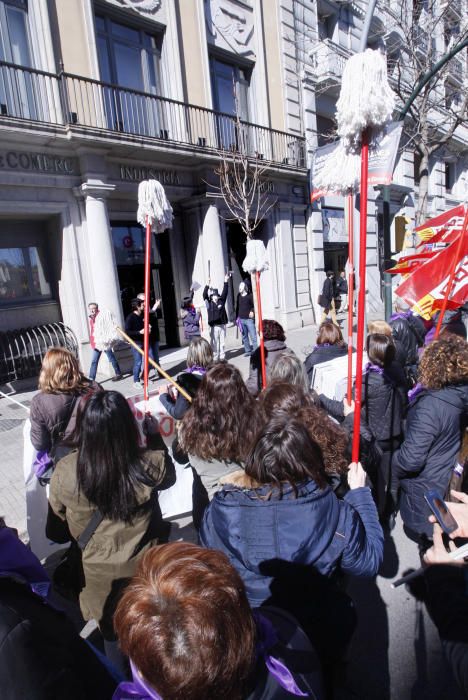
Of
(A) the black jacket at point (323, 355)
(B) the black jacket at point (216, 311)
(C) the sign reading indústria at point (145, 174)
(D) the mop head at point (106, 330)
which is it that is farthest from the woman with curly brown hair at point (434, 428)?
(C) the sign reading indústria at point (145, 174)

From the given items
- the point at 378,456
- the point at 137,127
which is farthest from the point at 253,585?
the point at 137,127

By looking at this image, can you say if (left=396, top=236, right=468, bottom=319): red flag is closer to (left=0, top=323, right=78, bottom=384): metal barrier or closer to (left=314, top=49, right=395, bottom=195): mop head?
(left=314, top=49, right=395, bottom=195): mop head

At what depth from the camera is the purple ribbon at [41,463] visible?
10.6 ft

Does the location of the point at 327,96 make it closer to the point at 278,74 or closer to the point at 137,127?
the point at 278,74

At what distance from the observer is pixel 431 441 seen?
279 cm

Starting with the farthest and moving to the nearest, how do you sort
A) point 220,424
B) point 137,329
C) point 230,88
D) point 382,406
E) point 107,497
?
1. point 230,88
2. point 137,329
3. point 382,406
4. point 220,424
5. point 107,497

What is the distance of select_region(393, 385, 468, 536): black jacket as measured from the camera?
2.79 meters

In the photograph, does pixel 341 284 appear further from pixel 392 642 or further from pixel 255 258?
pixel 392 642

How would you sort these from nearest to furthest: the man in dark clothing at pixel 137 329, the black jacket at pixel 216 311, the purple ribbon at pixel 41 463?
1. the purple ribbon at pixel 41 463
2. the man in dark clothing at pixel 137 329
3. the black jacket at pixel 216 311

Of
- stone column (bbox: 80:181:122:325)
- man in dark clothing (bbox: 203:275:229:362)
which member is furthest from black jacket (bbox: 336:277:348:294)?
stone column (bbox: 80:181:122:325)

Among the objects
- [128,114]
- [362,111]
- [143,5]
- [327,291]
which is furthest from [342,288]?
[362,111]

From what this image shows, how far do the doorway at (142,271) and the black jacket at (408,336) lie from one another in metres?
7.60

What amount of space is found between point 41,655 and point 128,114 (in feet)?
38.9

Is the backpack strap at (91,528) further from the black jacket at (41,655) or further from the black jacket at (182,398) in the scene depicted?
the black jacket at (182,398)
